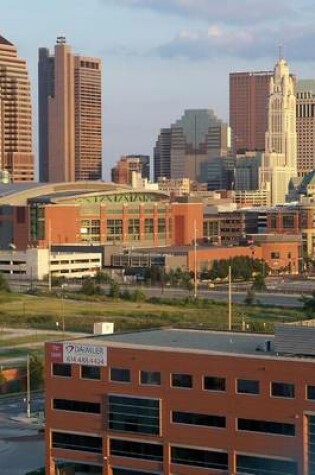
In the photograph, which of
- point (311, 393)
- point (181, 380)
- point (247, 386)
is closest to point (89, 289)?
point (181, 380)

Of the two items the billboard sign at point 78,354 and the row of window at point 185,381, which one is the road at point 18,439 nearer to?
the billboard sign at point 78,354

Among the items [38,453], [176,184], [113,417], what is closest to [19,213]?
[38,453]

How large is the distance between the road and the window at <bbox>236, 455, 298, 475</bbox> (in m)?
7.27

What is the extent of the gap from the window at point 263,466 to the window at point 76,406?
337 centimetres

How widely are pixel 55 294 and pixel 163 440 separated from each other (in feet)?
166

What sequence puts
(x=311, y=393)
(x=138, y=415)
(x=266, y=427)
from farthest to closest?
1. (x=138, y=415)
2. (x=266, y=427)
3. (x=311, y=393)

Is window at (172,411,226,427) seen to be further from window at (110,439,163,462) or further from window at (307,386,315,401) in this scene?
window at (307,386,315,401)

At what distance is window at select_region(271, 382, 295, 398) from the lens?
26.5m

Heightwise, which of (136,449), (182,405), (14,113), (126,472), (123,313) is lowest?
(123,313)

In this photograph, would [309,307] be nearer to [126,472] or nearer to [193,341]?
[193,341]

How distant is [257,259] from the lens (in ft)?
334

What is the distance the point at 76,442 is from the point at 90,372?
1.47 metres

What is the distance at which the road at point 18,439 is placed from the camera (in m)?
33.6

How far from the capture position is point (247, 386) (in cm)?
2698
